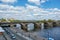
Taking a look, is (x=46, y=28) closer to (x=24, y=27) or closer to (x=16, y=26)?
(x=24, y=27)

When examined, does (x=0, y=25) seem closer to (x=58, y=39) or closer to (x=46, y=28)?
(x=58, y=39)

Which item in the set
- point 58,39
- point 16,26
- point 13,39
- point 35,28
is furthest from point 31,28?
point 13,39

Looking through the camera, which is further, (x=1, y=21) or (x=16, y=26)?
(x=16, y=26)

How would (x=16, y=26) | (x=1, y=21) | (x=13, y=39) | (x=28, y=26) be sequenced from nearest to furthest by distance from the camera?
(x=13, y=39), (x=1, y=21), (x=16, y=26), (x=28, y=26)

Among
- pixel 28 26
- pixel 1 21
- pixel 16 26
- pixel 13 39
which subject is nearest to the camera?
pixel 13 39

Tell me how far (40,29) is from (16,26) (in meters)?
2.40

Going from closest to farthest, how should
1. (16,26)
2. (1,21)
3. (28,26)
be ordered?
1. (1,21)
2. (16,26)
3. (28,26)

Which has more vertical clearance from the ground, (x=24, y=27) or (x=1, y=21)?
(x=1, y=21)

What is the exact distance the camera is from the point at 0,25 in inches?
354

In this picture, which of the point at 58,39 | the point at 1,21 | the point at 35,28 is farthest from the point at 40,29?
the point at 1,21

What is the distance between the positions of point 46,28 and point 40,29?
0.59 metres

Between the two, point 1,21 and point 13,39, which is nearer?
point 13,39

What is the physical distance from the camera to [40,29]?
43.5 feet

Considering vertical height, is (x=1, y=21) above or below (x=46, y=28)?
above
